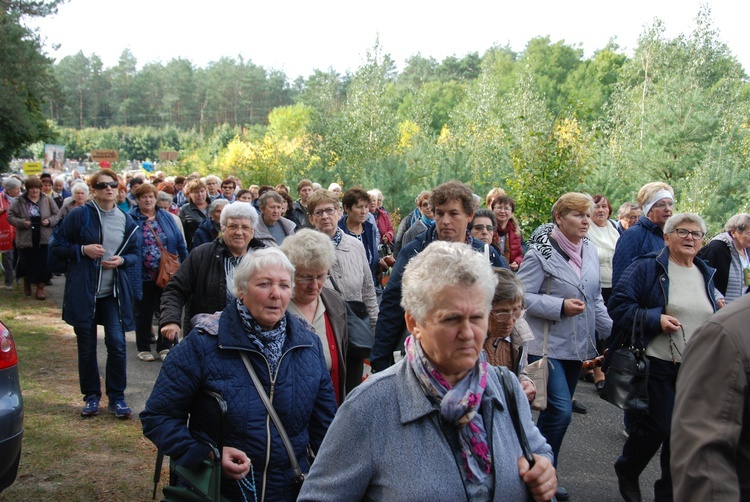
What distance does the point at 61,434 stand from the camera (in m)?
5.80

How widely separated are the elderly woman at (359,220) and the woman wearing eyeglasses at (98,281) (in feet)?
7.47

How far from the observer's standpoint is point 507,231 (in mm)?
8656

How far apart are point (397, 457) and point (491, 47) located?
100181 millimetres

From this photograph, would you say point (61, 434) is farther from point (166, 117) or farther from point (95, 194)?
point (166, 117)

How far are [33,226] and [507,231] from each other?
871cm

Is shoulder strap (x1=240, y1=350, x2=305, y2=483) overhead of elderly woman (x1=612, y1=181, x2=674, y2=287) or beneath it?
beneath

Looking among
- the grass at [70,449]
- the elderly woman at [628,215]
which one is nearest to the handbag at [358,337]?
the grass at [70,449]

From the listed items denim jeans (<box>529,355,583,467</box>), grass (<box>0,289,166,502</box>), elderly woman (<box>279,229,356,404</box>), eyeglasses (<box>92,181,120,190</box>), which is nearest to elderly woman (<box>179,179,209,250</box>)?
grass (<box>0,289,166,502</box>)

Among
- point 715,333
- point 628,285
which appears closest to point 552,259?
point 628,285

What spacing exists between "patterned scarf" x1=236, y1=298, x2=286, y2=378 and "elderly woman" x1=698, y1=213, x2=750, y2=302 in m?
4.81

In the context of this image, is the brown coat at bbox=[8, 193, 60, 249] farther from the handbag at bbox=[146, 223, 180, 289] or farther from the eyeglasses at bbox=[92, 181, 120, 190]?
the eyeglasses at bbox=[92, 181, 120, 190]

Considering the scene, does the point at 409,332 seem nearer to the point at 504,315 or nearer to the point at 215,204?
the point at 504,315

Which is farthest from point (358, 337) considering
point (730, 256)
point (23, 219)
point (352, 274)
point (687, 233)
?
point (23, 219)

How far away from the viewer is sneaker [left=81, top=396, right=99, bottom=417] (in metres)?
6.19
